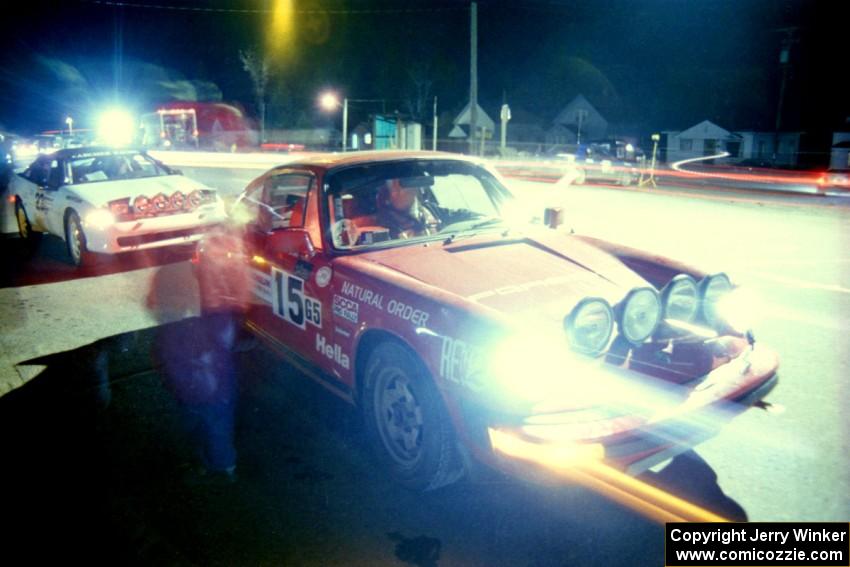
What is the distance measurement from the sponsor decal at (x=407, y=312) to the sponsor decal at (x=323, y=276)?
592mm

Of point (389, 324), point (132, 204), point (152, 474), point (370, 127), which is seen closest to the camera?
point (389, 324)

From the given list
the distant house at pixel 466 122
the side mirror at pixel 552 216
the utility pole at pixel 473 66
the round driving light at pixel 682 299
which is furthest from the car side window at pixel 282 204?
the distant house at pixel 466 122

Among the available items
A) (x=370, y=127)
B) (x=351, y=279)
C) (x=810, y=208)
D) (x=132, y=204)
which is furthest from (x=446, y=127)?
(x=351, y=279)

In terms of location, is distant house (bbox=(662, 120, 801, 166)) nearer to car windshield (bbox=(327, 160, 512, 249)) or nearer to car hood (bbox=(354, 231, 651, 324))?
car windshield (bbox=(327, 160, 512, 249))

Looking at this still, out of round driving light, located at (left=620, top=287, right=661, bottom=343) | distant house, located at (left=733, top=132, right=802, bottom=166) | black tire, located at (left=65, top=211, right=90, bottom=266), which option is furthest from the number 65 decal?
distant house, located at (left=733, top=132, right=802, bottom=166)

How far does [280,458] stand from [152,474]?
0.67 metres

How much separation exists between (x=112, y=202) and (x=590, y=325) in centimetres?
691

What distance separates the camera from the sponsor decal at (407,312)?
2941mm

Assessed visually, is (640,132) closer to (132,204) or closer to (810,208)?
(810,208)

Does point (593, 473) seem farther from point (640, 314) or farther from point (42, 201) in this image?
point (42, 201)

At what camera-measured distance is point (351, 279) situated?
11.2 feet

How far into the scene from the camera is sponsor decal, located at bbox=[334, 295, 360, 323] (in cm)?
335

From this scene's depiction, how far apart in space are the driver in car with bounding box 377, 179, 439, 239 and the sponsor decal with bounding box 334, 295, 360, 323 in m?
0.66

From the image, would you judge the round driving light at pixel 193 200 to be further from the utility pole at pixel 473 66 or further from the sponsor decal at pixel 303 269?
the utility pole at pixel 473 66
